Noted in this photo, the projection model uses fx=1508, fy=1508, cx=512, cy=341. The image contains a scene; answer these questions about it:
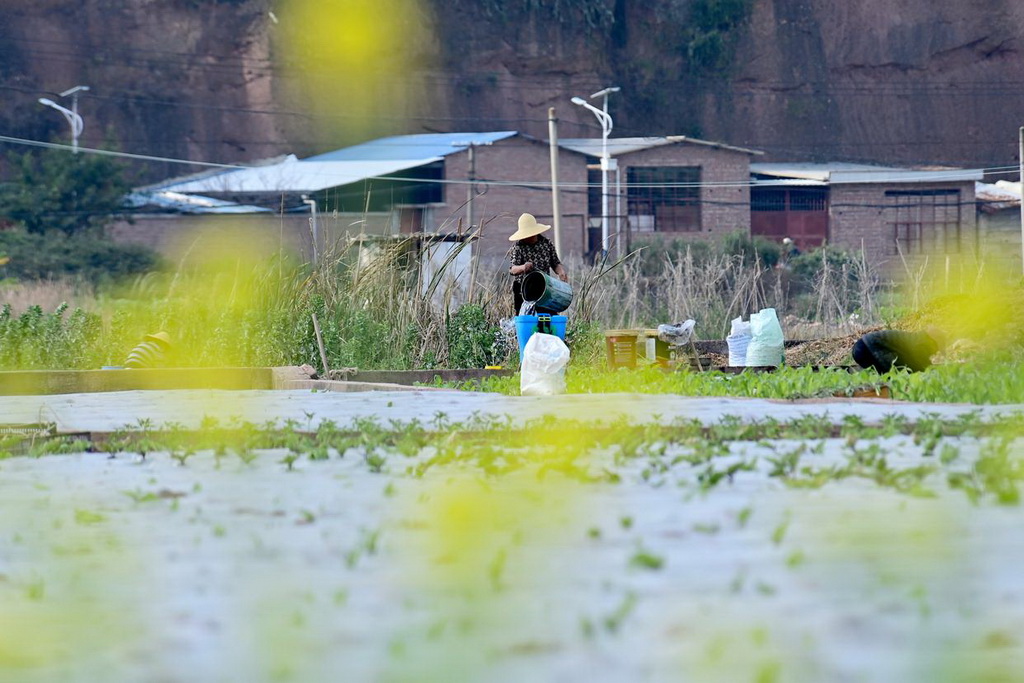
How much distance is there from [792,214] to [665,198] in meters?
3.72

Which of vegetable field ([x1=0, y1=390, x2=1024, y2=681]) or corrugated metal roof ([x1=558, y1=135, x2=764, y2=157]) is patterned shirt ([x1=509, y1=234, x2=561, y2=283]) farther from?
corrugated metal roof ([x1=558, y1=135, x2=764, y2=157])

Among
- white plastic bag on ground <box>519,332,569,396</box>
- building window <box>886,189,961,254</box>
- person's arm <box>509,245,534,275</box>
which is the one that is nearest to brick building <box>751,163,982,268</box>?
building window <box>886,189,961,254</box>

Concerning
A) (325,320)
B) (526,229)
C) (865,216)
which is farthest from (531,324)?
(865,216)

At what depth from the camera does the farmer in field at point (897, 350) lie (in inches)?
413

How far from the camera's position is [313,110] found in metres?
49.1

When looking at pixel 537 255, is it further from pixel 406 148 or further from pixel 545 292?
pixel 406 148

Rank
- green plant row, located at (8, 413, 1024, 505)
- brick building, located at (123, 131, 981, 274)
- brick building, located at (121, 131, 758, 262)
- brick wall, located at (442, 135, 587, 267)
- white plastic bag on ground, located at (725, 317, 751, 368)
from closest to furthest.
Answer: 1. green plant row, located at (8, 413, 1024, 505)
2. white plastic bag on ground, located at (725, 317, 751, 368)
3. brick building, located at (121, 131, 758, 262)
4. brick building, located at (123, 131, 981, 274)
5. brick wall, located at (442, 135, 587, 267)

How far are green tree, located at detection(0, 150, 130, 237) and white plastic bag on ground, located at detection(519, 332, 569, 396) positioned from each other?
30005 millimetres

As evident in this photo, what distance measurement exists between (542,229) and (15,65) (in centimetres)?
3794

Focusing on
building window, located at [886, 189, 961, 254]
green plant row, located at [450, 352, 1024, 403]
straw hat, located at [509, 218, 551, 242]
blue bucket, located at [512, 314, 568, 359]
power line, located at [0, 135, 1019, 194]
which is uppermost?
power line, located at [0, 135, 1019, 194]

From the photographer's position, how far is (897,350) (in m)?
10.5

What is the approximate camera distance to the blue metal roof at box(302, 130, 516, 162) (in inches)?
1656

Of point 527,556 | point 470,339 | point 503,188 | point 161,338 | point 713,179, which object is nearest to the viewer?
point 527,556

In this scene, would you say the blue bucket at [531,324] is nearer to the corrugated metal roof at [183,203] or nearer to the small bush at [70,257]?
the small bush at [70,257]
